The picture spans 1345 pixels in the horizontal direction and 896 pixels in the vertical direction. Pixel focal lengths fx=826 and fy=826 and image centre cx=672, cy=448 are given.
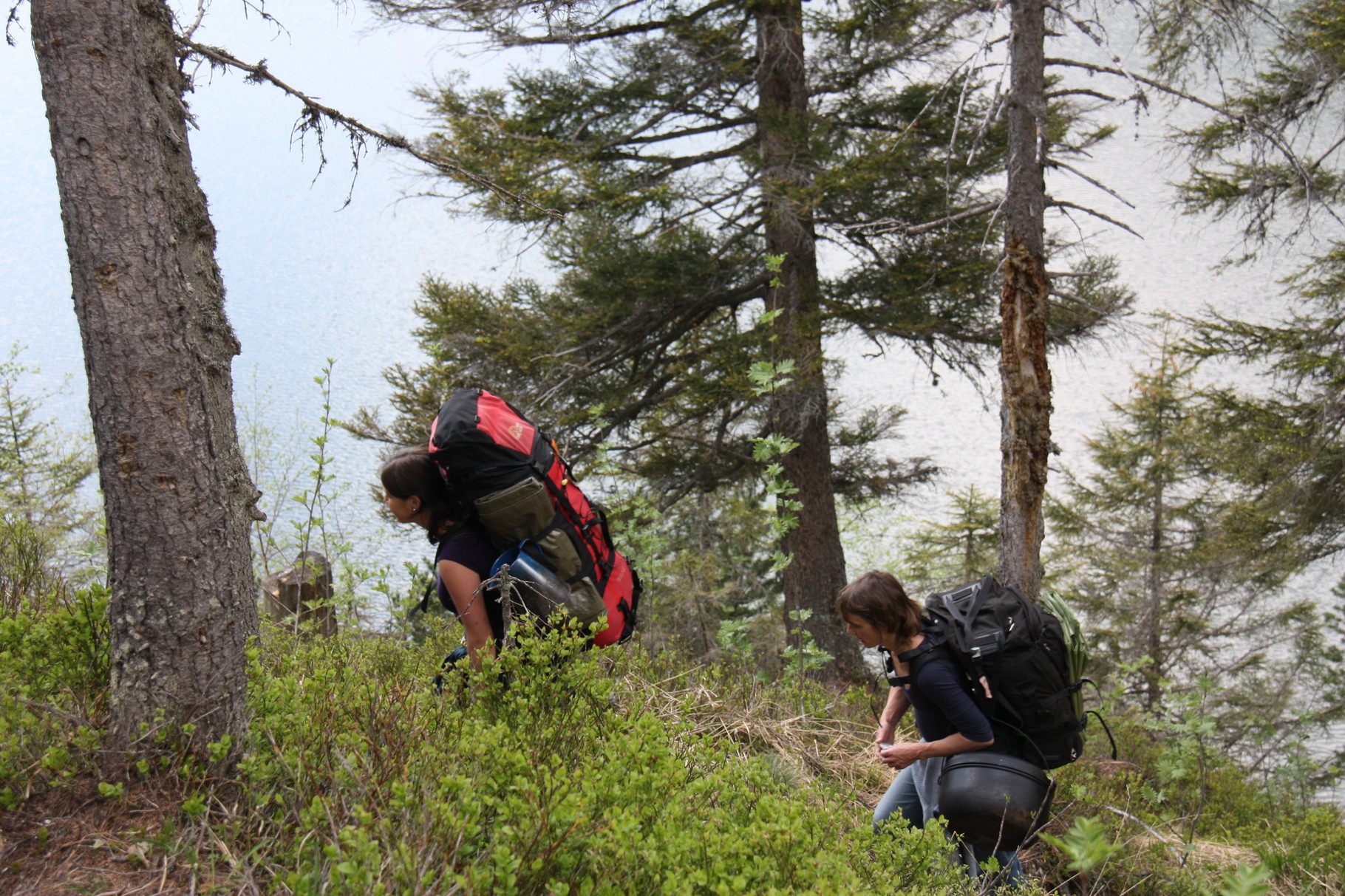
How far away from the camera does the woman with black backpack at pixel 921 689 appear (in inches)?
113

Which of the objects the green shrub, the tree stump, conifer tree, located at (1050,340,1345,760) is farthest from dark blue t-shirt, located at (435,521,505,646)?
conifer tree, located at (1050,340,1345,760)

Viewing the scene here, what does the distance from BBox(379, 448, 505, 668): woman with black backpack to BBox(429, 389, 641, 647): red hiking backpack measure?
0.07 metres

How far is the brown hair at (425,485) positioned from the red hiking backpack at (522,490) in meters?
0.05

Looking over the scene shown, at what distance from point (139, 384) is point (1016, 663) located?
9.28ft

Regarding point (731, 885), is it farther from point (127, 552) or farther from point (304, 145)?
point (304, 145)

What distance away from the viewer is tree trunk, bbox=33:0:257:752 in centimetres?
209

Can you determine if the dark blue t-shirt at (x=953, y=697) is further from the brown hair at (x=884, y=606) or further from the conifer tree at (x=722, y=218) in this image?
the conifer tree at (x=722, y=218)

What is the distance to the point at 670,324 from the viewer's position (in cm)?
921

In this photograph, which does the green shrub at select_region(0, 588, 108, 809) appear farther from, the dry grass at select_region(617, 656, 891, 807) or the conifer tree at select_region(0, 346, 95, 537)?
the conifer tree at select_region(0, 346, 95, 537)

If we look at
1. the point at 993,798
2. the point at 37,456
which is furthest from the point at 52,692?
the point at 37,456

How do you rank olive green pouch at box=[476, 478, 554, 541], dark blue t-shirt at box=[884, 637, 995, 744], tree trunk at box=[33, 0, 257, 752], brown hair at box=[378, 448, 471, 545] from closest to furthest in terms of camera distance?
1. tree trunk at box=[33, 0, 257, 752]
2. olive green pouch at box=[476, 478, 554, 541]
3. brown hair at box=[378, 448, 471, 545]
4. dark blue t-shirt at box=[884, 637, 995, 744]

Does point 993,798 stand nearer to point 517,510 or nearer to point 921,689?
point 921,689

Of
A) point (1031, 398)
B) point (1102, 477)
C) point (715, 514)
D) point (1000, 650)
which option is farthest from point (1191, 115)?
point (1000, 650)

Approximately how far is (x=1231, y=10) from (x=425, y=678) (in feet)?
21.0
